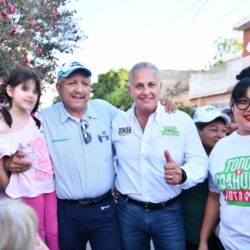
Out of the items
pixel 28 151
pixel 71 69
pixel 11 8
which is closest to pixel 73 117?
pixel 71 69

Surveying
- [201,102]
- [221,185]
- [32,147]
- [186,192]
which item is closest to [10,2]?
[32,147]

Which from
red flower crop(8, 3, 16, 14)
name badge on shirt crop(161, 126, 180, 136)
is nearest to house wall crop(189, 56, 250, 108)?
red flower crop(8, 3, 16, 14)

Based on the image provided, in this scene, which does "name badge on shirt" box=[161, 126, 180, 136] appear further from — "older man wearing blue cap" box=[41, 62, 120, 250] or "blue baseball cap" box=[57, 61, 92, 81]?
"blue baseball cap" box=[57, 61, 92, 81]

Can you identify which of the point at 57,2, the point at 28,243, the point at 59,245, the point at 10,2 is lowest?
the point at 59,245

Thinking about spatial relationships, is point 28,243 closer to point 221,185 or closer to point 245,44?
point 221,185

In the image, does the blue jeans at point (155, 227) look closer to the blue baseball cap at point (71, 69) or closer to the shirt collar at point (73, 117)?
the shirt collar at point (73, 117)

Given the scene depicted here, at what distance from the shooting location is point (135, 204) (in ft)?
11.9

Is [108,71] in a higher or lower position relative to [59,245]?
higher

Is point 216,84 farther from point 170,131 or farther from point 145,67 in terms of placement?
point 170,131

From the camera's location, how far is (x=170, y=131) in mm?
3584

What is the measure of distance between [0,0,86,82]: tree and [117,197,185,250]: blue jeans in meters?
4.72

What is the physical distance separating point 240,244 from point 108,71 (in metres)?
39.5

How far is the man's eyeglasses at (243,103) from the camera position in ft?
9.25

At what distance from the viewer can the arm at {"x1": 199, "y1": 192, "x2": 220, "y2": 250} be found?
10.7 ft
